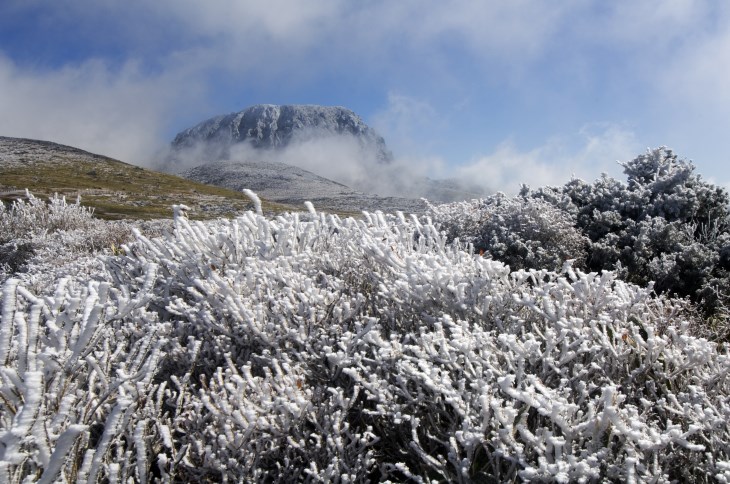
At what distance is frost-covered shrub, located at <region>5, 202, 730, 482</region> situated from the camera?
169 cm

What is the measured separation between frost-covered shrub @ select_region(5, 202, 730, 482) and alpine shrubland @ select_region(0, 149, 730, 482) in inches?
0.5

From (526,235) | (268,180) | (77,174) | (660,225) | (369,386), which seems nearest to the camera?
(369,386)

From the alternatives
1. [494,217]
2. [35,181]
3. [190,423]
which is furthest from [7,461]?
[35,181]

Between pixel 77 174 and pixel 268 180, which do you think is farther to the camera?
pixel 268 180

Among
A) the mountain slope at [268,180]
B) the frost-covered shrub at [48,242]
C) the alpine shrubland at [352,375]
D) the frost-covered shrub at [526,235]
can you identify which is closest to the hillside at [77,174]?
the mountain slope at [268,180]

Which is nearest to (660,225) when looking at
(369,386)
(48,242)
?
(369,386)

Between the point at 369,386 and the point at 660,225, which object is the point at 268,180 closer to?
the point at 660,225

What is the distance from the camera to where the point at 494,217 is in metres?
5.87

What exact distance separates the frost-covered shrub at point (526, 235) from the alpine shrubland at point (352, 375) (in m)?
1.50

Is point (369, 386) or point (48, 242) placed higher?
point (48, 242)

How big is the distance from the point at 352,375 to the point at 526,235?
402cm

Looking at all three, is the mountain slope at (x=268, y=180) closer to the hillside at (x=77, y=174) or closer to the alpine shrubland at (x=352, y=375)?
the hillside at (x=77, y=174)

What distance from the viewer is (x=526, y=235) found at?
5.55 meters

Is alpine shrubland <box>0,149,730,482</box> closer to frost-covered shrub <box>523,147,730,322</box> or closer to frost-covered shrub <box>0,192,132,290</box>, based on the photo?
frost-covered shrub <box>523,147,730,322</box>
